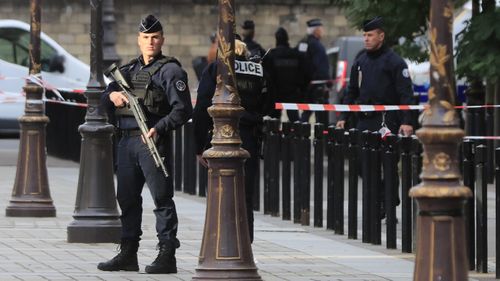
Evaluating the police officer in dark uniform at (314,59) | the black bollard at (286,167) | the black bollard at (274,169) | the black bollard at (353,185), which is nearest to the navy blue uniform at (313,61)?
the police officer in dark uniform at (314,59)

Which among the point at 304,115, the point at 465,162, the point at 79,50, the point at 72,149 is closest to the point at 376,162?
the point at 465,162

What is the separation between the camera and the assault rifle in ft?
36.7

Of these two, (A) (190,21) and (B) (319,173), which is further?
(A) (190,21)

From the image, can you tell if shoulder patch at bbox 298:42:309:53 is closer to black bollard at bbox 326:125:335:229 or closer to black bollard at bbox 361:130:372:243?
black bollard at bbox 326:125:335:229

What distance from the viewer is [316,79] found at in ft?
90.4

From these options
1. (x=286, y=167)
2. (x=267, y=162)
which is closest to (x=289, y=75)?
(x=267, y=162)

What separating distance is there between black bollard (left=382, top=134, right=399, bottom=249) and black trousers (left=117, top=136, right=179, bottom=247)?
2.76 m

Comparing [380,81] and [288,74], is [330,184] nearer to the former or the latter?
[380,81]

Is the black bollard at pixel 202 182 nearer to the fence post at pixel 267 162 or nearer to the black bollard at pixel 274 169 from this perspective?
the fence post at pixel 267 162

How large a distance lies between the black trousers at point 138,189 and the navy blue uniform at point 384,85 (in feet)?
14.0

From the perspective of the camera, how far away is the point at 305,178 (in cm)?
1565

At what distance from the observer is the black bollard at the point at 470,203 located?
12.0 m

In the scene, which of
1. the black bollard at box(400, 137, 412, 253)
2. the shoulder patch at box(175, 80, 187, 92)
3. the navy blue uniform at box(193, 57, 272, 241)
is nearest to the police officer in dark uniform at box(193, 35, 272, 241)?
the navy blue uniform at box(193, 57, 272, 241)

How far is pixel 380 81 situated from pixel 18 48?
41.5 feet
